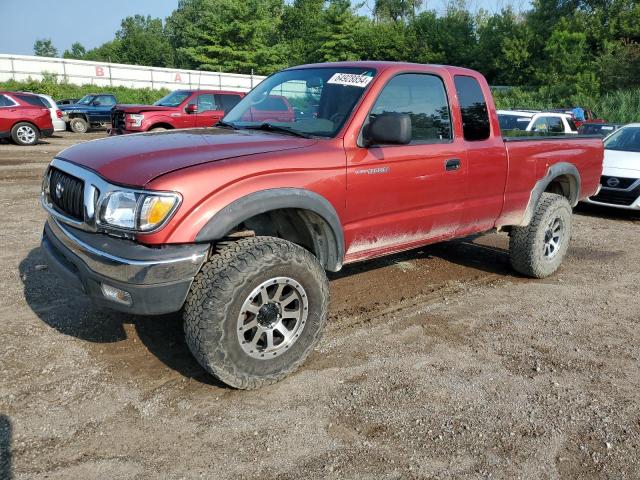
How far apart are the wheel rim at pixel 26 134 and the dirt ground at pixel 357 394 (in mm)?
13077

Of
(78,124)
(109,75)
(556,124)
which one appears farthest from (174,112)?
(109,75)

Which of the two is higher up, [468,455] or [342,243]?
[342,243]

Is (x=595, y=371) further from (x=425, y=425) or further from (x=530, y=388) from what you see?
(x=425, y=425)

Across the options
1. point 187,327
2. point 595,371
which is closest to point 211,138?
point 187,327

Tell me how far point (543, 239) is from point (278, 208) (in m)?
3.28

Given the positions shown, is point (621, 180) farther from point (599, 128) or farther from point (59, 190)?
point (59, 190)

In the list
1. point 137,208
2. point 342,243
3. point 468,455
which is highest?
point 137,208

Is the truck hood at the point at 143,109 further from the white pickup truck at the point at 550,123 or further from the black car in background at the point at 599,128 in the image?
the black car in background at the point at 599,128

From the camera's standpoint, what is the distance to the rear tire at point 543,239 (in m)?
5.31

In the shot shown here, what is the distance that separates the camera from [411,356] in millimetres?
3777

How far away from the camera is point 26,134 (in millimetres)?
16469

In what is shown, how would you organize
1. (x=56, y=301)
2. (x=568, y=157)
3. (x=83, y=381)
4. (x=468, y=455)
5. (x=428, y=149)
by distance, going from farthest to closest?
(x=568, y=157) → (x=56, y=301) → (x=428, y=149) → (x=83, y=381) → (x=468, y=455)

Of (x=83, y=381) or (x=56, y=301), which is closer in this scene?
(x=83, y=381)

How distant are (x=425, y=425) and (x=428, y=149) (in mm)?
2048
